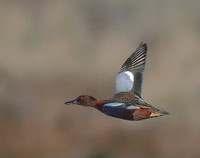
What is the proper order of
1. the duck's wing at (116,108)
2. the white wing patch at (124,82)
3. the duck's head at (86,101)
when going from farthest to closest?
the white wing patch at (124,82)
the duck's head at (86,101)
the duck's wing at (116,108)

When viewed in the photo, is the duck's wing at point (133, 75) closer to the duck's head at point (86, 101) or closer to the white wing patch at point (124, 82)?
the white wing patch at point (124, 82)

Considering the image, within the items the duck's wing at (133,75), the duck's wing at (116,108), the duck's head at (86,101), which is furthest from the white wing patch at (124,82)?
the duck's wing at (116,108)

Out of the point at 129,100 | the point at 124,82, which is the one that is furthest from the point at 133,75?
the point at 129,100

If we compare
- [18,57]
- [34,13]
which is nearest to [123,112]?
[18,57]

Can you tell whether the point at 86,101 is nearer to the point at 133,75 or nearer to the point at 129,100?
the point at 129,100

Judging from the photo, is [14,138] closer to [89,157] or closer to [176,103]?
[89,157]

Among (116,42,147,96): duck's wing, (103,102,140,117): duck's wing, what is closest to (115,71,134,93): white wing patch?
(116,42,147,96): duck's wing

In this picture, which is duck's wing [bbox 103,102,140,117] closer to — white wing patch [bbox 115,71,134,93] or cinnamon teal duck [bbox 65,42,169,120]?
cinnamon teal duck [bbox 65,42,169,120]
